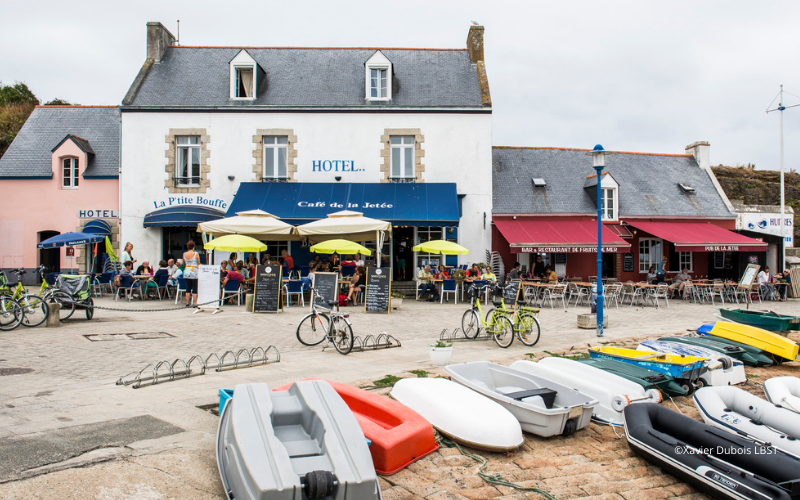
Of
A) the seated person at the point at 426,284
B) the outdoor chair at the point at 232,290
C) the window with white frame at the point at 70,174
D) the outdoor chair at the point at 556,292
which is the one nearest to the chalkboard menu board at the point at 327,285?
the outdoor chair at the point at 232,290

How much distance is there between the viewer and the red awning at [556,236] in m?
17.5

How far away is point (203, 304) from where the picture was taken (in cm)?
1277

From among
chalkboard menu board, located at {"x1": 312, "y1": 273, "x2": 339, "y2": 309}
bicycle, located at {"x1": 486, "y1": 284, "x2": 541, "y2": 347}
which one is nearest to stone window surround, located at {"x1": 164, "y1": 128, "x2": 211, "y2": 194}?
chalkboard menu board, located at {"x1": 312, "y1": 273, "x2": 339, "y2": 309}

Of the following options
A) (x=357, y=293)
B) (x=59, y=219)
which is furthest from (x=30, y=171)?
(x=357, y=293)

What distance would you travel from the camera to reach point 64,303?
1095 centimetres

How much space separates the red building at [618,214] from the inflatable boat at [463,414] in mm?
13271

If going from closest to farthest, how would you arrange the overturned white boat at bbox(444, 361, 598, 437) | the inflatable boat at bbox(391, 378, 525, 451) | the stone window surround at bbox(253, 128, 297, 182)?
the inflatable boat at bbox(391, 378, 525, 451) → the overturned white boat at bbox(444, 361, 598, 437) → the stone window surround at bbox(253, 128, 297, 182)

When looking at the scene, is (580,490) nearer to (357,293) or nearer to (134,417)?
(134,417)

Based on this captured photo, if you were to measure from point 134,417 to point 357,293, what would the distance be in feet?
32.3

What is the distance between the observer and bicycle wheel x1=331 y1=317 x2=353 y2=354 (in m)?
8.27

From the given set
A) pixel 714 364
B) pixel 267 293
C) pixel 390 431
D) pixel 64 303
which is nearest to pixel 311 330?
pixel 267 293

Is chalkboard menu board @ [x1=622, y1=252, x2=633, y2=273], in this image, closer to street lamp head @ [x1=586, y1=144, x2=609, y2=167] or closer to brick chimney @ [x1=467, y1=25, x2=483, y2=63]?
brick chimney @ [x1=467, y1=25, x2=483, y2=63]

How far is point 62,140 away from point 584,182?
64.7 feet

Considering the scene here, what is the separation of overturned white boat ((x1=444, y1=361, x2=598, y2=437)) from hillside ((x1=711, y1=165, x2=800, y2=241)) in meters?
23.6
